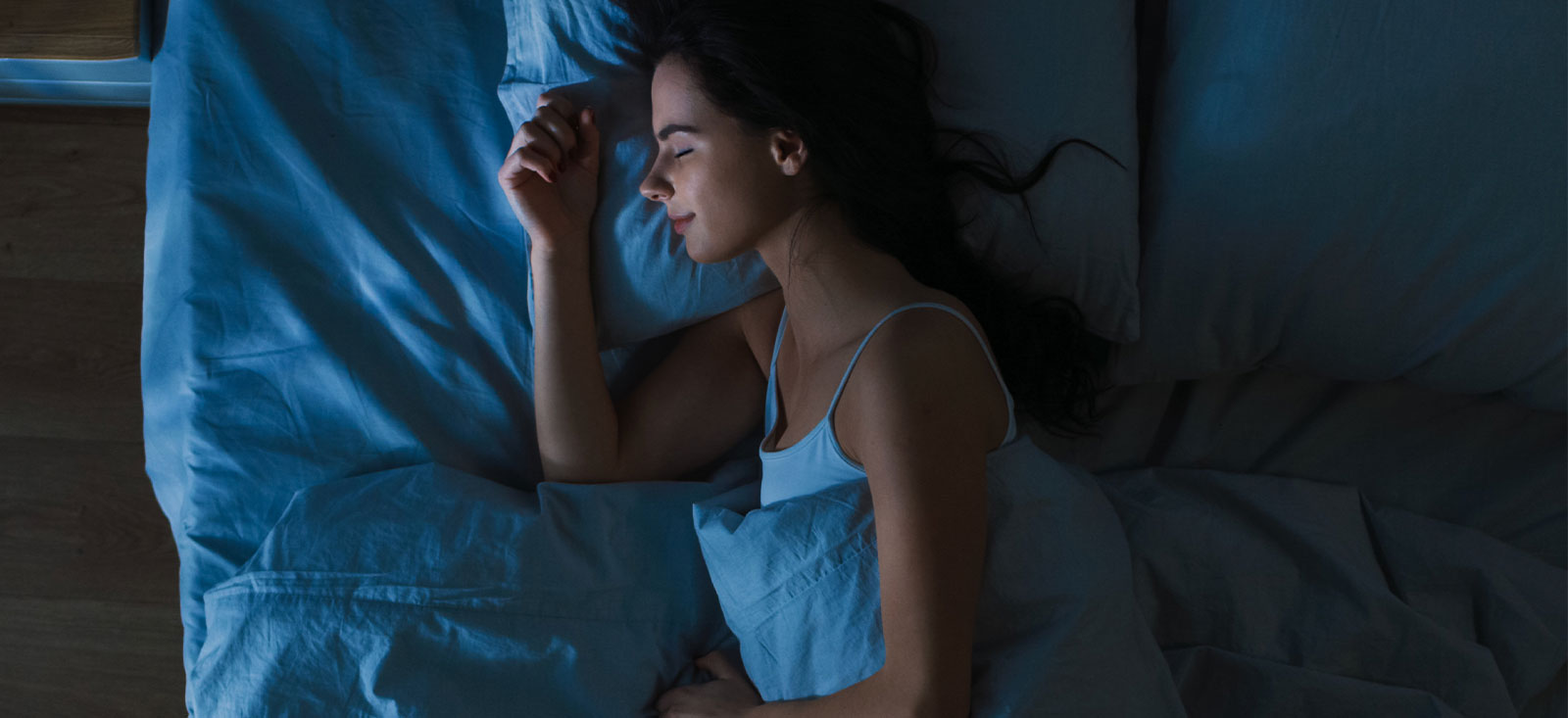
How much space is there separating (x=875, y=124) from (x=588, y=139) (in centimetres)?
31

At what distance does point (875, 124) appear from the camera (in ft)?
2.96

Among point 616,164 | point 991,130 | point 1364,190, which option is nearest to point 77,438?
point 616,164

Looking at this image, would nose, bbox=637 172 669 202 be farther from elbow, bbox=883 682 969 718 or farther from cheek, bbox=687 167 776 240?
elbow, bbox=883 682 969 718

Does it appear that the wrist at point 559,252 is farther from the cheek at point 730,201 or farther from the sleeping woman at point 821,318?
the cheek at point 730,201

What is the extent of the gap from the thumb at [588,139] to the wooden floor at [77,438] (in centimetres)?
86

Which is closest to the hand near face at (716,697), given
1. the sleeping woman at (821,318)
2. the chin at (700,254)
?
the sleeping woman at (821,318)

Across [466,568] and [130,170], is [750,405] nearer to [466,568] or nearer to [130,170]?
[466,568]

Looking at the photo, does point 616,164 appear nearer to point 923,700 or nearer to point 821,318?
point 821,318

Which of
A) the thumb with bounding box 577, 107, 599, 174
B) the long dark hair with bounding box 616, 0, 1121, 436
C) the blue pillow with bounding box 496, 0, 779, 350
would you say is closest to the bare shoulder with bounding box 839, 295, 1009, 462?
the long dark hair with bounding box 616, 0, 1121, 436

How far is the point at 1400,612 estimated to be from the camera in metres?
0.98

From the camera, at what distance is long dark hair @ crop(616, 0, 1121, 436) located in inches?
34.0

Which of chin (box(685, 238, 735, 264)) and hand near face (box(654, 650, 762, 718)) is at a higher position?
chin (box(685, 238, 735, 264))

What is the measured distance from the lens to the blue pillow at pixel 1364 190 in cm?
94

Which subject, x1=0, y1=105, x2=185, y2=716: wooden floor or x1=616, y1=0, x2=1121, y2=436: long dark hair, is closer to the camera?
x1=616, y1=0, x2=1121, y2=436: long dark hair
